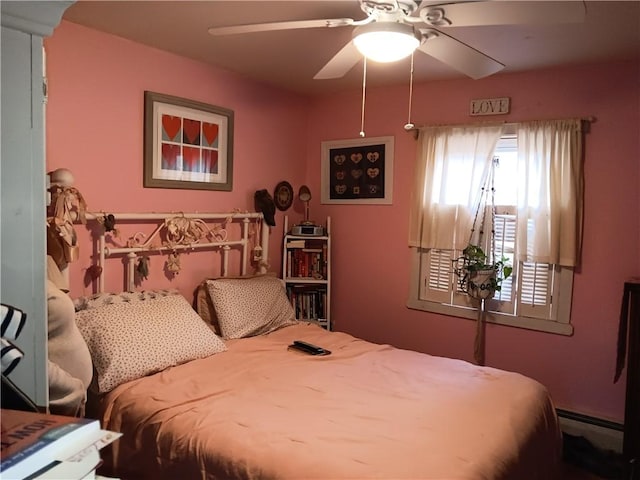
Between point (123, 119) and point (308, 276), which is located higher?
point (123, 119)

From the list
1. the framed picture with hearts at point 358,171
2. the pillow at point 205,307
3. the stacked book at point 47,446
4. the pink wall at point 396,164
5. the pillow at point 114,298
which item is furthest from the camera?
the framed picture with hearts at point 358,171

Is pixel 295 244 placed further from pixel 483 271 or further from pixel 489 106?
pixel 489 106

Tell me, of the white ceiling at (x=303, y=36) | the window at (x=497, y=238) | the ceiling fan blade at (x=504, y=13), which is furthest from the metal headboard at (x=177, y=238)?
the ceiling fan blade at (x=504, y=13)

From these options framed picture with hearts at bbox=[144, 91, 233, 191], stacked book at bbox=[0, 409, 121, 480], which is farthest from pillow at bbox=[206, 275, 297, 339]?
stacked book at bbox=[0, 409, 121, 480]

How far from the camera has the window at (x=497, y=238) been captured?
10.3 ft

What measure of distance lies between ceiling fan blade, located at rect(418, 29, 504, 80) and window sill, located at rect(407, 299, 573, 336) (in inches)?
67.1

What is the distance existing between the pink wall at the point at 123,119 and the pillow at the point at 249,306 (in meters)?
0.27

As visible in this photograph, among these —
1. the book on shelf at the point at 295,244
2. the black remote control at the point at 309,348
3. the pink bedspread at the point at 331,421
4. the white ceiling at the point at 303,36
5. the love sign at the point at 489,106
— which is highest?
the white ceiling at the point at 303,36

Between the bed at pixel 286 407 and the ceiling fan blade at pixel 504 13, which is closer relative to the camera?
the ceiling fan blade at pixel 504 13

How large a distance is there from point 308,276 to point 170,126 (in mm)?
1555

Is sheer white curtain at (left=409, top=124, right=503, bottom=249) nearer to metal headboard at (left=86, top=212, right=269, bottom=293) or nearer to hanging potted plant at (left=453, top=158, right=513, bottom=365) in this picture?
hanging potted plant at (left=453, top=158, right=513, bottom=365)

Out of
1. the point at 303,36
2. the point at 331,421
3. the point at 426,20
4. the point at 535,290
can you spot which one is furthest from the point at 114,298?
the point at 535,290

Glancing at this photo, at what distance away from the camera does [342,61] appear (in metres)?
2.25

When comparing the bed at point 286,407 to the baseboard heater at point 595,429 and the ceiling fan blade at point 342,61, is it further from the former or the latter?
the ceiling fan blade at point 342,61
